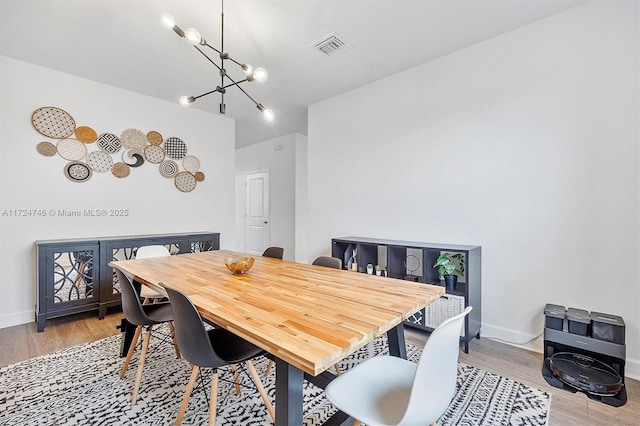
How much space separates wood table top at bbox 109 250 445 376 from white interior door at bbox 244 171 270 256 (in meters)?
4.31

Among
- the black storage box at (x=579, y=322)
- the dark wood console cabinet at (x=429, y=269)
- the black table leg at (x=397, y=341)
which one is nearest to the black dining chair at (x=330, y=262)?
the black table leg at (x=397, y=341)

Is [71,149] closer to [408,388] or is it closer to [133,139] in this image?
[133,139]

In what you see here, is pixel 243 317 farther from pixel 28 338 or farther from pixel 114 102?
pixel 114 102

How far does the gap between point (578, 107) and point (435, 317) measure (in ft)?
6.67

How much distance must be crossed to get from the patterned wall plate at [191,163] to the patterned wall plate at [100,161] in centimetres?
93

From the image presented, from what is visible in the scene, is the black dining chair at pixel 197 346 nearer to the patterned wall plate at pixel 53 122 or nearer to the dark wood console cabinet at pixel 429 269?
the dark wood console cabinet at pixel 429 269

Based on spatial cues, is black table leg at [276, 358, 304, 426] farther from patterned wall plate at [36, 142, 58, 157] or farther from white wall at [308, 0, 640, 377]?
patterned wall plate at [36, 142, 58, 157]

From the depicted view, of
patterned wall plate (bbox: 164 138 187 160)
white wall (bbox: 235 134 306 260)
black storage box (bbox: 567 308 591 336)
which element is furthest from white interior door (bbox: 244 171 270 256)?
black storage box (bbox: 567 308 591 336)

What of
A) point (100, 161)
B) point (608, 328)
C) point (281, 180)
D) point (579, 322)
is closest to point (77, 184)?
point (100, 161)

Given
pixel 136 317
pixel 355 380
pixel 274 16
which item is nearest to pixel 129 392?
pixel 136 317

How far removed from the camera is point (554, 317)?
212cm

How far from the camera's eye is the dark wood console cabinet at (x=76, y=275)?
2814mm

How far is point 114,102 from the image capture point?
3.62m

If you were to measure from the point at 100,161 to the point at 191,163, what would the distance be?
113cm
